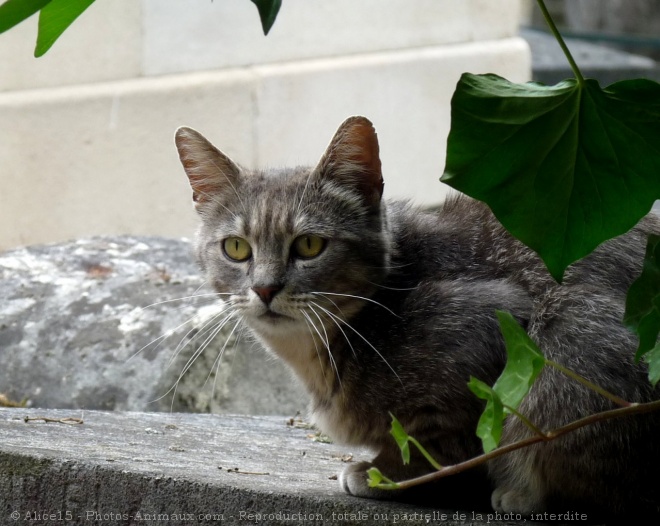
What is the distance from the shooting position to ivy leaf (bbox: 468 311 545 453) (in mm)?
1375

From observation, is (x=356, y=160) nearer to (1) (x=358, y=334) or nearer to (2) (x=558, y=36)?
(1) (x=358, y=334)

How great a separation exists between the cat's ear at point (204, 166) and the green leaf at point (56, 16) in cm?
116

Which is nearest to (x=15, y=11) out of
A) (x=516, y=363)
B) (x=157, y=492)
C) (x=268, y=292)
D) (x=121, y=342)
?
(x=516, y=363)

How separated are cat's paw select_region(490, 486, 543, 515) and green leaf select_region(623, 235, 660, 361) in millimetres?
507

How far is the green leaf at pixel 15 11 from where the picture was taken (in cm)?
112

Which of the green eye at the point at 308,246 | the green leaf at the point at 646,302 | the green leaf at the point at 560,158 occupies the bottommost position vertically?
the green eye at the point at 308,246

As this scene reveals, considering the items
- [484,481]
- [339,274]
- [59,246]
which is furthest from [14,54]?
[484,481]

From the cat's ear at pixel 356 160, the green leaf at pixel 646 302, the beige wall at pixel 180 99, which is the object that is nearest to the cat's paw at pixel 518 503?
the green leaf at pixel 646 302

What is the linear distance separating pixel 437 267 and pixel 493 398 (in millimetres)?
863

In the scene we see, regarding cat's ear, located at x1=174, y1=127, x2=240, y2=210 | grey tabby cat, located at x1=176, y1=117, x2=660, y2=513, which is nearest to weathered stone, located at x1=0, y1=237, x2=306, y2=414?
cat's ear, located at x1=174, y1=127, x2=240, y2=210

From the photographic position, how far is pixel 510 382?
4.61ft

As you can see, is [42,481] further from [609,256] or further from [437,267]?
[609,256]

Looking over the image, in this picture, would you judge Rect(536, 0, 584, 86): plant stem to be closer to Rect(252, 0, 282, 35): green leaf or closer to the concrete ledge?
Rect(252, 0, 282, 35): green leaf

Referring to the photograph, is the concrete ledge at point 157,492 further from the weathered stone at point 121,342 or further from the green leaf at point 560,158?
the weathered stone at point 121,342
